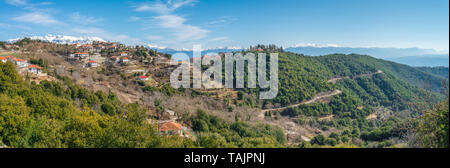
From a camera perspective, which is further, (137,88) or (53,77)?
(137,88)

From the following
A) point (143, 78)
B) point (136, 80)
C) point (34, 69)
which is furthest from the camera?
point (143, 78)

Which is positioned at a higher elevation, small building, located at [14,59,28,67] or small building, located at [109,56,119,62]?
small building, located at [109,56,119,62]

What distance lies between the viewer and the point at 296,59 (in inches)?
2360

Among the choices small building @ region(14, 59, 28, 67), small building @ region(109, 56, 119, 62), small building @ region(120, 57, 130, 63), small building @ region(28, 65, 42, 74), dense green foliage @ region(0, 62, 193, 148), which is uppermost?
small building @ region(109, 56, 119, 62)

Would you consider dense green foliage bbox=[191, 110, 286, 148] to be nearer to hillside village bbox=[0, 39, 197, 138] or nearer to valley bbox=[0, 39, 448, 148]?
valley bbox=[0, 39, 448, 148]

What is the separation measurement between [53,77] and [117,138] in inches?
1016

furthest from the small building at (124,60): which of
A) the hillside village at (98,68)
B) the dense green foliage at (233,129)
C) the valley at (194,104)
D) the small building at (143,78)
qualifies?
the dense green foliage at (233,129)

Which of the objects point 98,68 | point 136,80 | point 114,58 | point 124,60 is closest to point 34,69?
point 98,68

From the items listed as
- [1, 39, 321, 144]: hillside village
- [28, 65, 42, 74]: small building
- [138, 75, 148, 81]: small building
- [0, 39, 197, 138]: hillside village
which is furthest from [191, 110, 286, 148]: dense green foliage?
[28, 65, 42, 74]: small building

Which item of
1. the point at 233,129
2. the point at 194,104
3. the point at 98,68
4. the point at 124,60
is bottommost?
the point at 233,129

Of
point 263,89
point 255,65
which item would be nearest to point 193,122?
point 263,89

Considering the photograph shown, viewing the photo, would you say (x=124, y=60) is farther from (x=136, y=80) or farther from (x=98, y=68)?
(x=136, y=80)

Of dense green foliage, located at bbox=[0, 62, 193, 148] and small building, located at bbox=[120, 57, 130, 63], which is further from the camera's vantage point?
small building, located at bbox=[120, 57, 130, 63]
